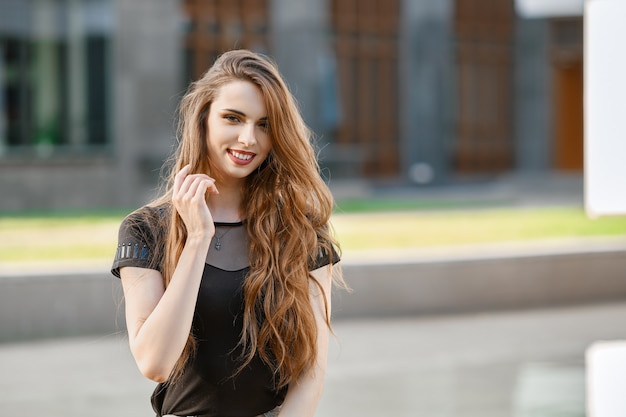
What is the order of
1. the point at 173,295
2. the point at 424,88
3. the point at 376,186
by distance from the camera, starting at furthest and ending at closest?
the point at 424,88 → the point at 376,186 → the point at 173,295

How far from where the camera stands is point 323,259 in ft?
9.41

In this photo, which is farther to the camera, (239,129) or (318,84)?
(318,84)

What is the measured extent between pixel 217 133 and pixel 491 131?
32.8m

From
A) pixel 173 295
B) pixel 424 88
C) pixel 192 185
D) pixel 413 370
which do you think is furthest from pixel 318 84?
pixel 173 295

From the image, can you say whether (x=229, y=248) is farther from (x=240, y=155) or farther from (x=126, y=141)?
(x=126, y=141)

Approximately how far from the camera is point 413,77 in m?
32.1

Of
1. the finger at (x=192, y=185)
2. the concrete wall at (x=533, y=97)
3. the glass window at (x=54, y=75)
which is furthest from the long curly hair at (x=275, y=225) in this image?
the concrete wall at (x=533, y=97)

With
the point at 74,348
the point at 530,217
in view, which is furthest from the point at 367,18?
the point at 74,348

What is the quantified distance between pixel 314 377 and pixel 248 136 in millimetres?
670

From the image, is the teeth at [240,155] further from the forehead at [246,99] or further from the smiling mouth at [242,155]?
the forehead at [246,99]

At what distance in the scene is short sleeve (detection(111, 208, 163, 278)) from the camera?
268 centimetres

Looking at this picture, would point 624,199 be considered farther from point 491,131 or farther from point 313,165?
point 491,131

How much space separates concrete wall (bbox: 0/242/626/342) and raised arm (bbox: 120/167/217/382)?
7037 mm

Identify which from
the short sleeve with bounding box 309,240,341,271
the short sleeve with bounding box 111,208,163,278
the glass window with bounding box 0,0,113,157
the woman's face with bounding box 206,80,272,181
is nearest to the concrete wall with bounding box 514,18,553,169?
the glass window with bounding box 0,0,113,157
